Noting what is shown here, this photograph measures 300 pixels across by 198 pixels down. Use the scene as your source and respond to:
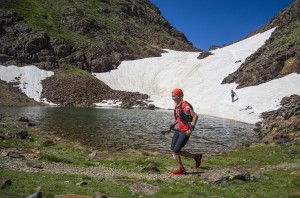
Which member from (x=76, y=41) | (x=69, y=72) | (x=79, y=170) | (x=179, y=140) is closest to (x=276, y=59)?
(x=179, y=140)

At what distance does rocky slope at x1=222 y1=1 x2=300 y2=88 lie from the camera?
244ft

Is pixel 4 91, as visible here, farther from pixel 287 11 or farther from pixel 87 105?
pixel 287 11

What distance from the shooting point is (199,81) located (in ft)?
340

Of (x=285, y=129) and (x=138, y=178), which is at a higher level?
(x=285, y=129)

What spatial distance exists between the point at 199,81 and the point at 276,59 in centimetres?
2992

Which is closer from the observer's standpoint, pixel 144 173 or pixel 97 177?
pixel 97 177

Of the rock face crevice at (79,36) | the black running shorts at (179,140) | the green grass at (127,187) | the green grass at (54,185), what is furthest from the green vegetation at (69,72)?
the green grass at (127,187)

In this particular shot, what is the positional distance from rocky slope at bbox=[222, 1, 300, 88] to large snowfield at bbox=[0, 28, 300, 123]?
339 cm

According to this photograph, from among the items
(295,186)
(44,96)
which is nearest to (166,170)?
(295,186)

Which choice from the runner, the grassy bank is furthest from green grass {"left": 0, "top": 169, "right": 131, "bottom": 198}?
the runner

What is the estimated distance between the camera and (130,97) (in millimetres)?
101688

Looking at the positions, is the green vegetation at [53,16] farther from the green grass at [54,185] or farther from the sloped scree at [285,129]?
the green grass at [54,185]

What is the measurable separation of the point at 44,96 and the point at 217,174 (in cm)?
8907

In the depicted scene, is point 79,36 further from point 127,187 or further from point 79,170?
point 127,187
